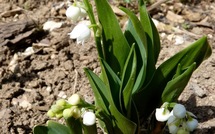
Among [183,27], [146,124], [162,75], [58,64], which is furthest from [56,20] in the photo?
[162,75]

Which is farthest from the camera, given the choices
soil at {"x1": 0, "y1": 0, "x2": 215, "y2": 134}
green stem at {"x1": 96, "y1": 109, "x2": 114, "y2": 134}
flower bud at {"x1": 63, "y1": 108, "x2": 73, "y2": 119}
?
soil at {"x1": 0, "y1": 0, "x2": 215, "y2": 134}

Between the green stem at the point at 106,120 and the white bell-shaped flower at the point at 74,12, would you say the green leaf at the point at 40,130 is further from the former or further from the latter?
the white bell-shaped flower at the point at 74,12

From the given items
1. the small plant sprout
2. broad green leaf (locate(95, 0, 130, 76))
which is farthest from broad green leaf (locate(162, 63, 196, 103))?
broad green leaf (locate(95, 0, 130, 76))

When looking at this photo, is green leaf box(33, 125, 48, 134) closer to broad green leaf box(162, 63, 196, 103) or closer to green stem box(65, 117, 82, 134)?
green stem box(65, 117, 82, 134)

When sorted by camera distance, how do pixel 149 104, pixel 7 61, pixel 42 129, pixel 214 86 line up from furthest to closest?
pixel 7 61
pixel 214 86
pixel 149 104
pixel 42 129

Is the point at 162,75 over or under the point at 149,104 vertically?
over

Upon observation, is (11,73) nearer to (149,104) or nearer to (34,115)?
(34,115)

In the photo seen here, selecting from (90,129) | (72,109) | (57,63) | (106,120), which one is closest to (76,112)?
(72,109)

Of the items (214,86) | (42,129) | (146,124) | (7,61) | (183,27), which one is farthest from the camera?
(183,27)
